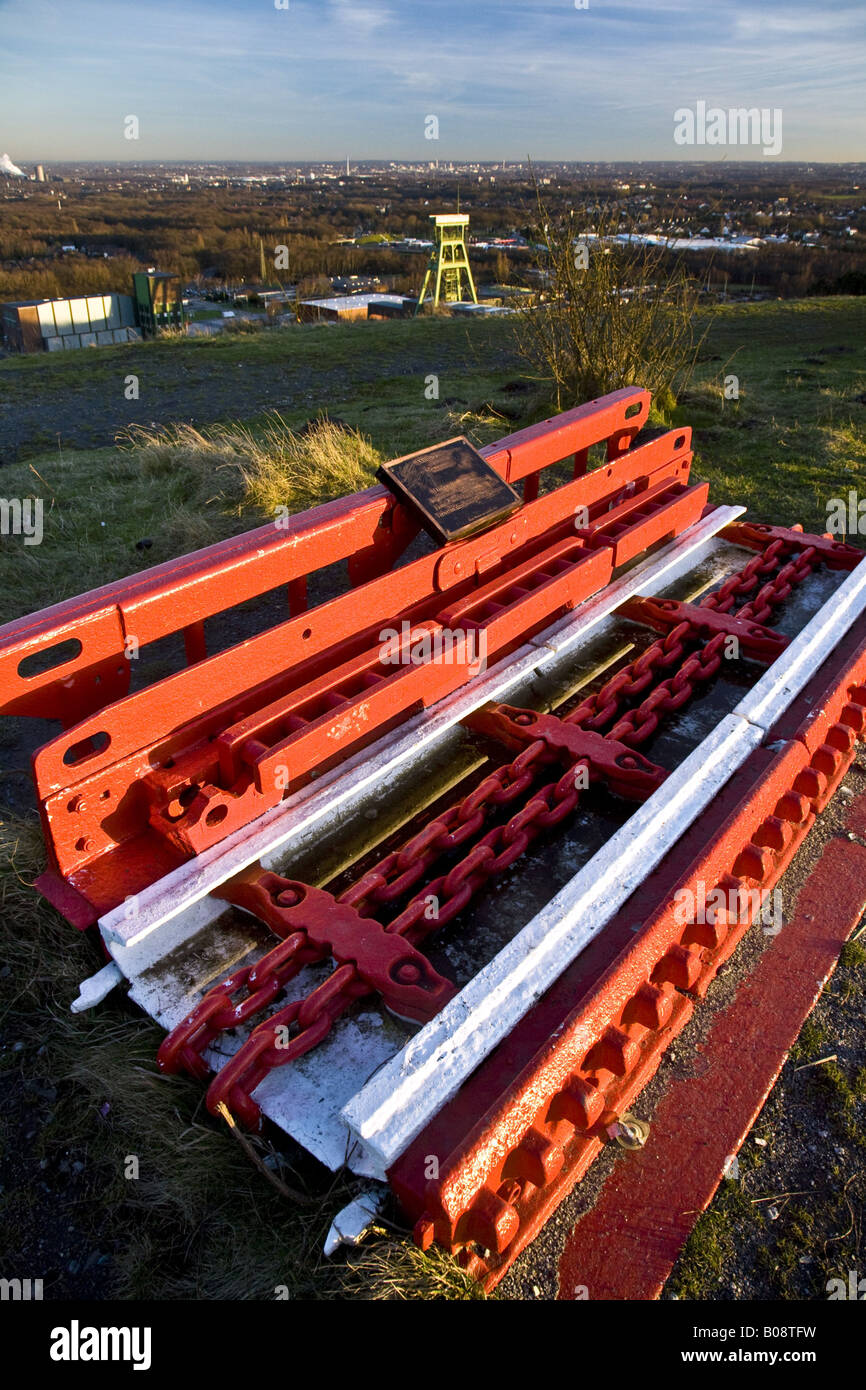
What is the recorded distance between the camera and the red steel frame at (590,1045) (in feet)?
5.66

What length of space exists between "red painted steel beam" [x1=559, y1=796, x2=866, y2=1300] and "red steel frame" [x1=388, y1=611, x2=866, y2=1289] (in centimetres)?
Answer: 10

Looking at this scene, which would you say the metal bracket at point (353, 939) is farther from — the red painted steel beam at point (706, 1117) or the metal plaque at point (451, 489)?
the metal plaque at point (451, 489)

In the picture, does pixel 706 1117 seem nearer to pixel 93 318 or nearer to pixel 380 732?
pixel 380 732

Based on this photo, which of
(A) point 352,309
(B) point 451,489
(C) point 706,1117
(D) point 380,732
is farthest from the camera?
(A) point 352,309

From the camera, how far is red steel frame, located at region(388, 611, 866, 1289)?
1.73 metres

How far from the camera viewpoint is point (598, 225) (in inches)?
290

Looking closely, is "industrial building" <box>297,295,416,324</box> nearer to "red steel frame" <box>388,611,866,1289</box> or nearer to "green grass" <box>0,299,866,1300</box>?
"green grass" <box>0,299,866,1300</box>

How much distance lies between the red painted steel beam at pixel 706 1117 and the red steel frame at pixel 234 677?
1.41 meters

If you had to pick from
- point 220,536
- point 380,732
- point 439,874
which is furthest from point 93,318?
point 439,874

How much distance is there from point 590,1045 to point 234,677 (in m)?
1.53

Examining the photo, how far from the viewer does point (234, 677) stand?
2.71 m

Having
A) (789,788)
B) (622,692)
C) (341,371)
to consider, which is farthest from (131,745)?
(341,371)

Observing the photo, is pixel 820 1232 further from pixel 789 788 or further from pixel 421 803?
pixel 421 803
